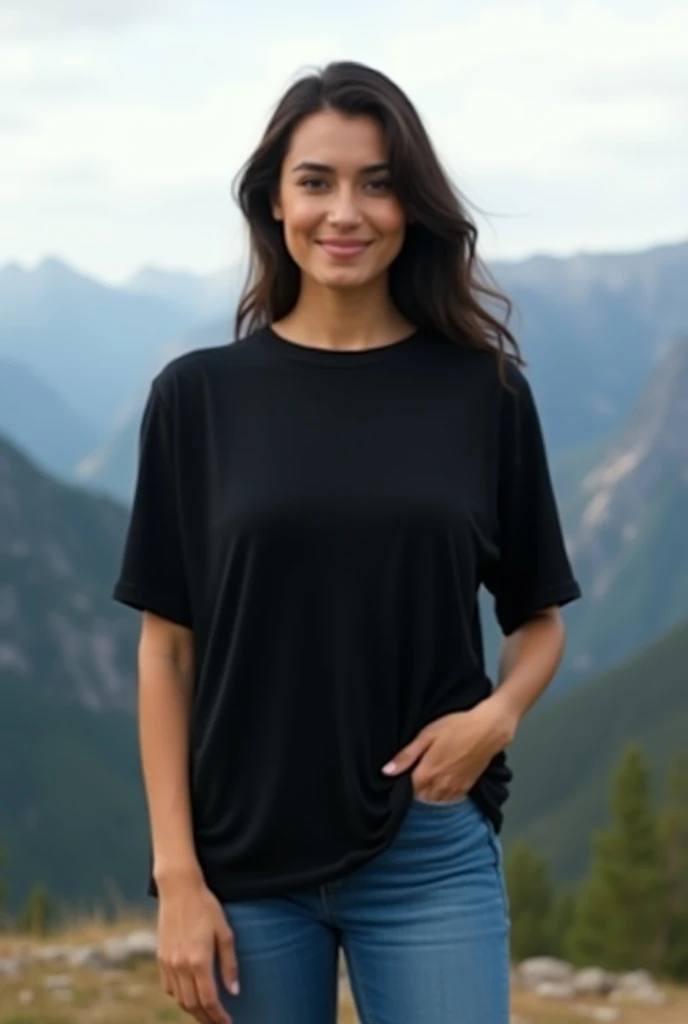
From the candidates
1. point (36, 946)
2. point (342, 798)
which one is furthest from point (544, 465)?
point (36, 946)

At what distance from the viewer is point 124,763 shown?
132 m

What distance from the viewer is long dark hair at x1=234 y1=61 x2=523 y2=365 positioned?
132 inches

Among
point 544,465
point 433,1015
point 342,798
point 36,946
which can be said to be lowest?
point 36,946

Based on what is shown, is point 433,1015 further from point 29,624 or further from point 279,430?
point 29,624

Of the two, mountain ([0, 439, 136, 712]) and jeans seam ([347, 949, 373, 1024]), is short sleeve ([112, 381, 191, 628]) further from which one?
mountain ([0, 439, 136, 712])

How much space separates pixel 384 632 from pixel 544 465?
529mm

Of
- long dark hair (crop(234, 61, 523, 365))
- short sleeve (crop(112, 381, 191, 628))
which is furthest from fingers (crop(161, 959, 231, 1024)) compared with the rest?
long dark hair (crop(234, 61, 523, 365))

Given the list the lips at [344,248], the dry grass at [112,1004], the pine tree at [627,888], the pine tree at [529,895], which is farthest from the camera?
the pine tree at [529,895]

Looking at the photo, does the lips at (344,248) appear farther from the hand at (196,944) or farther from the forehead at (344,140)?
the hand at (196,944)

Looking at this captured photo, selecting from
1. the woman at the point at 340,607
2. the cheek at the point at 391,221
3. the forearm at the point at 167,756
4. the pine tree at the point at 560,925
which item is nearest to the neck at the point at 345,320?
the woman at the point at 340,607

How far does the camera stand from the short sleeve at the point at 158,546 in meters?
3.42

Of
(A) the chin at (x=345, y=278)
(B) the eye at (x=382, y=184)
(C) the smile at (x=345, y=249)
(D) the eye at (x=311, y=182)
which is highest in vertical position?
(D) the eye at (x=311, y=182)

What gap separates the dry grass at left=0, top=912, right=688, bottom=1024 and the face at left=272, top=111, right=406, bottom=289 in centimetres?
493

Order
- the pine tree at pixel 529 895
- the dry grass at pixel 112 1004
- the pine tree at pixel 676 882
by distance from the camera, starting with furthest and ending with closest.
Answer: the pine tree at pixel 529 895
the pine tree at pixel 676 882
the dry grass at pixel 112 1004
